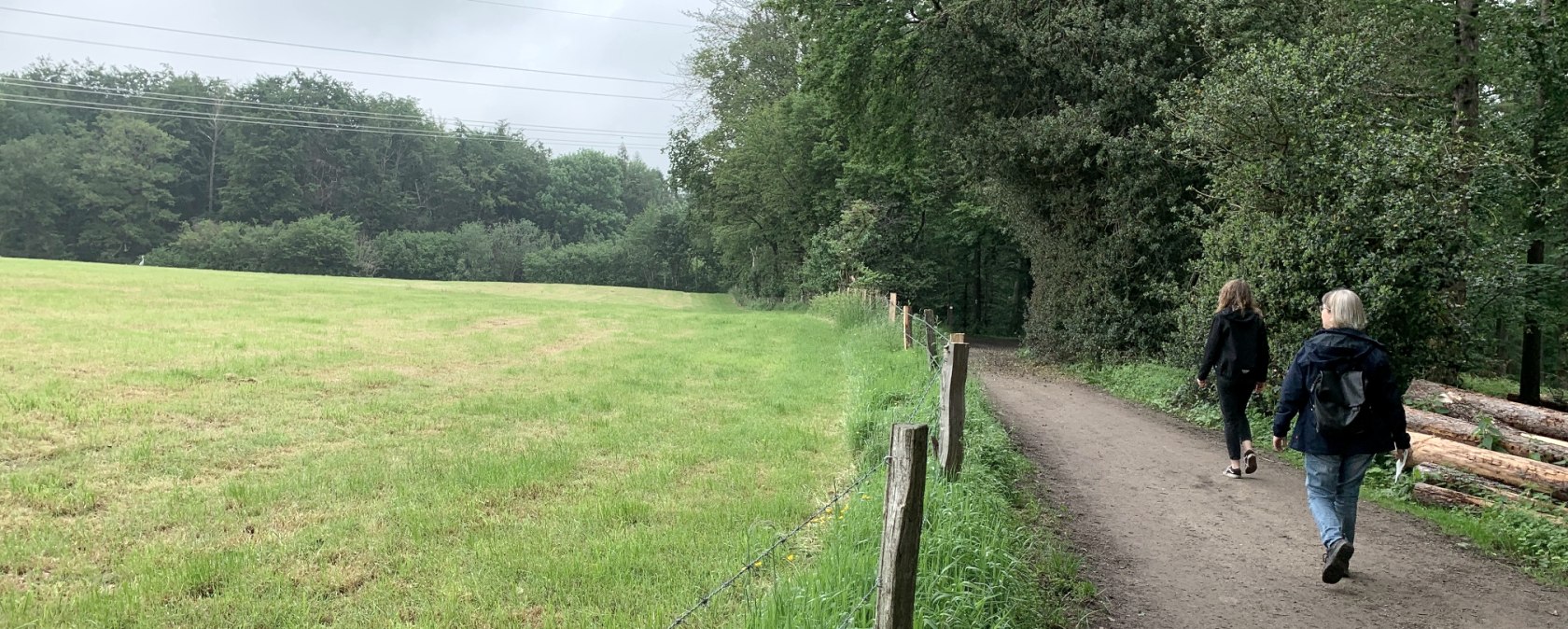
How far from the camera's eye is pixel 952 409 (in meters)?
5.21

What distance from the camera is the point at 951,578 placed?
159 inches

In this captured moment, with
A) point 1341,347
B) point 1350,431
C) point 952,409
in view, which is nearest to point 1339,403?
point 1350,431

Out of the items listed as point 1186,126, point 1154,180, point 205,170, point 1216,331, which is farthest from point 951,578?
point 205,170

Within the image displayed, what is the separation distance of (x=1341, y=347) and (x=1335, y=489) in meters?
0.87

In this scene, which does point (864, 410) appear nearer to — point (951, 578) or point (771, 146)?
point (951, 578)

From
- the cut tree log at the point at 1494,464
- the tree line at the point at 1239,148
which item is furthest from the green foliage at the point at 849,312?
the cut tree log at the point at 1494,464

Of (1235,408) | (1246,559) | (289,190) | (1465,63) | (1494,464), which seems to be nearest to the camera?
(1246,559)

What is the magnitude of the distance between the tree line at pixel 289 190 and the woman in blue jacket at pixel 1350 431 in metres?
58.6

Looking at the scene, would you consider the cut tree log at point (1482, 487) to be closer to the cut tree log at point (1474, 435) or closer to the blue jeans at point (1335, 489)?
the cut tree log at point (1474, 435)

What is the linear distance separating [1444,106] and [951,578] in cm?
1366

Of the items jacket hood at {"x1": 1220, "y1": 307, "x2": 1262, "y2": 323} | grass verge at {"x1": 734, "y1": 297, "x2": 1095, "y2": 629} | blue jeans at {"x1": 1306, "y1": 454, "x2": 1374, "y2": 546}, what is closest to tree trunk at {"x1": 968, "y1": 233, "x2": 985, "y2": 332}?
jacket hood at {"x1": 1220, "y1": 307, "x2": 1262, "y2": 323}

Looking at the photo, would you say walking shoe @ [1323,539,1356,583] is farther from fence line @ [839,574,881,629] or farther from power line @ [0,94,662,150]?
power line @ [0,94,662,150]

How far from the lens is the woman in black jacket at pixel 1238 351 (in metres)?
7.05

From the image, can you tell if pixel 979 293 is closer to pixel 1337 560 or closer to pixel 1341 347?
pixel 1341 347
